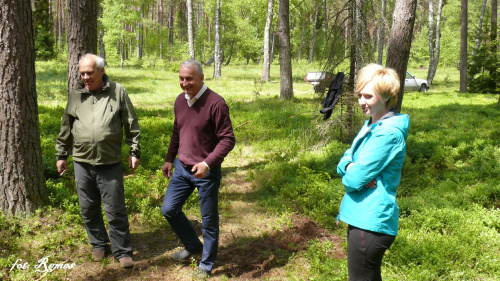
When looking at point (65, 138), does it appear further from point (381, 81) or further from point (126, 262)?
point (381, 81)

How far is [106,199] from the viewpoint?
4211 millimetres

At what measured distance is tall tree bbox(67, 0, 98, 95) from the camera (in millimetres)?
6352

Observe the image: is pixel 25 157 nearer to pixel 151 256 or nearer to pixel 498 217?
pixel 151 256

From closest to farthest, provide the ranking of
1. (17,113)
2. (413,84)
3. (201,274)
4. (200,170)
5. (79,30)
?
(200,170), (201,274), (17,113), (79,30), (413,84)

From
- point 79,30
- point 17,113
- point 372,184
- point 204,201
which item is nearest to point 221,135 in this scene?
point 204,201

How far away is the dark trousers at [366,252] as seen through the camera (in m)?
2.59

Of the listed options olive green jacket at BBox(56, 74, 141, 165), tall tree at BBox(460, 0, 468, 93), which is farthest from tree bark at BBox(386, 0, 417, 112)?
tall tree at BBox(460, 0, 468, 93)

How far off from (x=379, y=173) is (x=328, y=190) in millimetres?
3974

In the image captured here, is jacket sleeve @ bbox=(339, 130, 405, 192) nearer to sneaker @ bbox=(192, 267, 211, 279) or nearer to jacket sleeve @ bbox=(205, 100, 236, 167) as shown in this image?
→ jacket sleeve @ bbox=(205, 100, 236, 167)

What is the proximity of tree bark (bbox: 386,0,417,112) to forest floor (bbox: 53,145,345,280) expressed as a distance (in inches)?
135

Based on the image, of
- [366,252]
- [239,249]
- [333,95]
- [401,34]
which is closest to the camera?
[366,252]

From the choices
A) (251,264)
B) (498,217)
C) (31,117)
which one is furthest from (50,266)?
(498,217)

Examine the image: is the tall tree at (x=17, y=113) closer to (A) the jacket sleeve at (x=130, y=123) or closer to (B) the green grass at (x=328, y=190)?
(B) the green grass at (x=328, y=190)

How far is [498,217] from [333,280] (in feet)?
9.12
